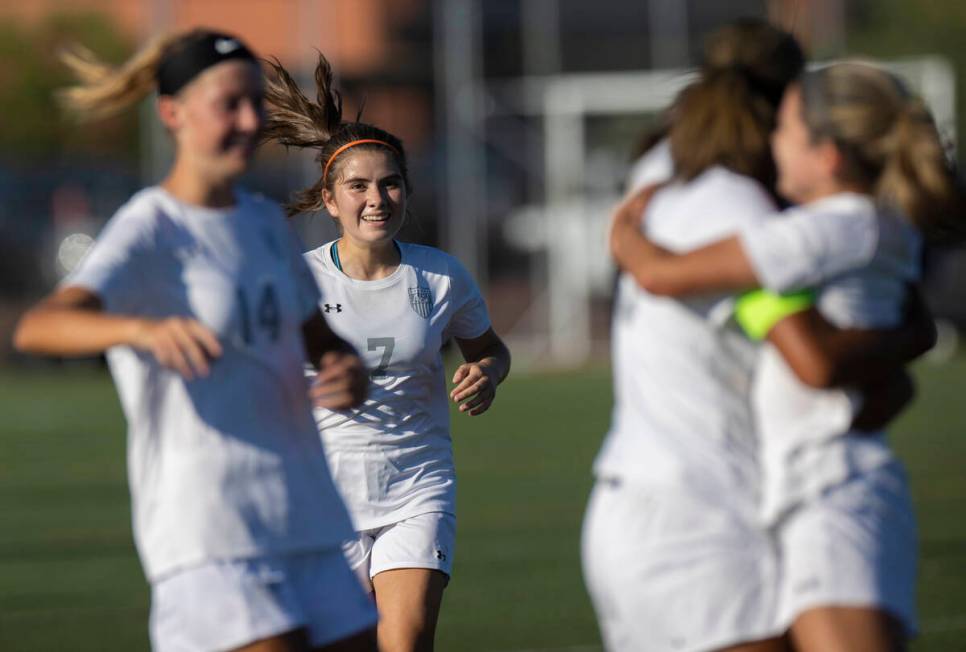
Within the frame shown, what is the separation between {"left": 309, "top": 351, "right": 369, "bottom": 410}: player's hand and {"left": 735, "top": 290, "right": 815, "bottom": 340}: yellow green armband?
0.87 metres

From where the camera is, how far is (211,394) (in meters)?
3.80

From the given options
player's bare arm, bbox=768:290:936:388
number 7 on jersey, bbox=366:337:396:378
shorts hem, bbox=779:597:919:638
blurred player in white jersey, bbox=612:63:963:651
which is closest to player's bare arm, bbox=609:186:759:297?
blurred player in white jersey, bbox=612:63:963:651

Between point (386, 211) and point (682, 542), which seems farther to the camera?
point (386, 211)

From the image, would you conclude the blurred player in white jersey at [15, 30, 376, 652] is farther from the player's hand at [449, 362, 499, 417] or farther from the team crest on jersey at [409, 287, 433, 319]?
the team crest on jersey at [409, 287, 433, 319]

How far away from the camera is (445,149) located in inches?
1246

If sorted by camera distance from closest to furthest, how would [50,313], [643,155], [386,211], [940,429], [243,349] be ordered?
[50,313] < [243,349] < [643,155] < [386,211] < [940,429]

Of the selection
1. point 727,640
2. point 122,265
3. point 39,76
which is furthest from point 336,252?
point 39,76

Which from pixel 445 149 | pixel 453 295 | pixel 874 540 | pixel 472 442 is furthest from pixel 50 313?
pixel 445 149

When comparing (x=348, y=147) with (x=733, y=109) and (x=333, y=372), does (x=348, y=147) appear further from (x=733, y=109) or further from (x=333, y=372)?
(x=733, y=109)

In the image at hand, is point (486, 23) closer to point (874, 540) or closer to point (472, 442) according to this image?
point (472, 442)

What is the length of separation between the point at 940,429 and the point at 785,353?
1477cm

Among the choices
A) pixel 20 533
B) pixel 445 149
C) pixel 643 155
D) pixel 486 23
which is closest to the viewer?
pixel 643 155

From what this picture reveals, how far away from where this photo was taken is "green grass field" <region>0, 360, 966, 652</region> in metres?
8.82

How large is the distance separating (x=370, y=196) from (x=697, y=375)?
1837 mm
